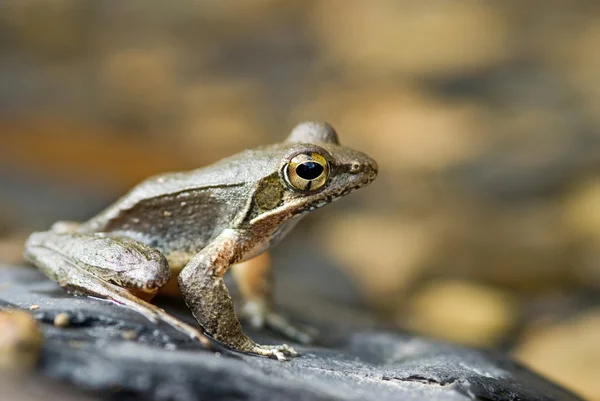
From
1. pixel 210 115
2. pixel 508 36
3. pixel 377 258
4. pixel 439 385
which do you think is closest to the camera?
pixel 439 385

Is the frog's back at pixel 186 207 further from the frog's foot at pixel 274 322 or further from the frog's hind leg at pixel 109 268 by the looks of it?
the frog's foot at pixel 274 322

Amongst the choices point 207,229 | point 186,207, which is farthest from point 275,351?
point 186,207

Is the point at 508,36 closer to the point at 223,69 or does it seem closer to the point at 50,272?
the point at 223,69

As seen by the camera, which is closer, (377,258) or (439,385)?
(439,385)

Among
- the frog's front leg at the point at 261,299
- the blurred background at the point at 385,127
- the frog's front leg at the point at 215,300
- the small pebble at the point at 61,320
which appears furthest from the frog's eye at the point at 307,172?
the blurred background at the point at 385,127

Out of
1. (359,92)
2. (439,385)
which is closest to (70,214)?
(359,92)

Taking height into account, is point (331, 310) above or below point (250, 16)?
below

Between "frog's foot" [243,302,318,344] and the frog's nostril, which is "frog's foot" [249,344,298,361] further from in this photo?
the frog's nostril
